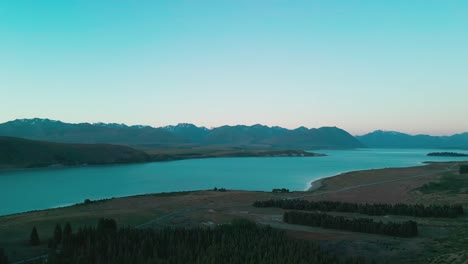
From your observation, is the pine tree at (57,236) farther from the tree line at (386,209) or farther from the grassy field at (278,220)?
the tree line at (386,209)

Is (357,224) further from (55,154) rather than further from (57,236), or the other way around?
(55,154)

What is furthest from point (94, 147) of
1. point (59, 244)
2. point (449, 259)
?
point (449, 259)

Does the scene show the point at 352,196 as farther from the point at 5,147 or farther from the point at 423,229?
the point at 5,147

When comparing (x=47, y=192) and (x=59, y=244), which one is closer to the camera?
(x=59, y=244)

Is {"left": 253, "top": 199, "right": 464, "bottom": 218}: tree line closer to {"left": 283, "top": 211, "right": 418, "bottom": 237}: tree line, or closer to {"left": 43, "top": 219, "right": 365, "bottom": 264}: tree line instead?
{"left": 283, "top": 211, "right": 418, "bottom": 237}: tree line

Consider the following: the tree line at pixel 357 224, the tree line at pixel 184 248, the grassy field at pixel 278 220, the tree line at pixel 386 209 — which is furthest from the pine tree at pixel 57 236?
the tree line at pixel 386 209

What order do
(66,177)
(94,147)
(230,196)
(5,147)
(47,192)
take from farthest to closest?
(94,147) → (5,147) → (66,177) → (47,192) → (230,196)

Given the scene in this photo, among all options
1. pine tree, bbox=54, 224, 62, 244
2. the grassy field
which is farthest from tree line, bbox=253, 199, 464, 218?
pine tree, bbox=54, 224, 62, 244
